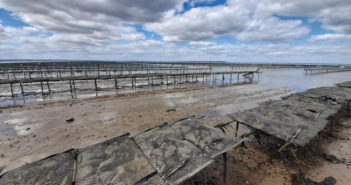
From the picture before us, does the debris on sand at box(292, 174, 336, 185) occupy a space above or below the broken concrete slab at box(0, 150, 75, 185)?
below

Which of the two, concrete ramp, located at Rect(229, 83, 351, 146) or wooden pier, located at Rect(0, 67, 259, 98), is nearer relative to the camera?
concrete ramp, located at Rect(229, 83, 351, 146)

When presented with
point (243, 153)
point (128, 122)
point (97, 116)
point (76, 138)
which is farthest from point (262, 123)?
point (97, 116)

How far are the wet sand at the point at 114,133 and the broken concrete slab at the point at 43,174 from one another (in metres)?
3.06

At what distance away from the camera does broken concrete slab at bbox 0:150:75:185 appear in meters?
2.52

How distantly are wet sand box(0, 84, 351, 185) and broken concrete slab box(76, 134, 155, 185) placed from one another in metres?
2.07

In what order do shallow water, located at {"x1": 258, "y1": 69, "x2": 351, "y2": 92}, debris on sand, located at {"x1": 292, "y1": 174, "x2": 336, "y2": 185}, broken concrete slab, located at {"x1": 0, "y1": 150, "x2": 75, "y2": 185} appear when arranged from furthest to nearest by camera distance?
shallow water, located at {"x1": 258, "y1": 69, "x2": 351, "y2": 92}, debris on sand, located at {"x1": 292, "y1": 174, "x2": 336, "y2": 185}, broken concrete slab, located at {"x1": 0, "y1": 150, "x2": 75, "y2": 185}

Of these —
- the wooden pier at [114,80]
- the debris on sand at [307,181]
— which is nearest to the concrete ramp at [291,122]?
the debris on sand at [307,181]

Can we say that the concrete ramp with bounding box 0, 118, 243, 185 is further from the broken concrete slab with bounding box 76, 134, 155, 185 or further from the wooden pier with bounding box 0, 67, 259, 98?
the wooden pier with bounding box 0, 67, 259, 98

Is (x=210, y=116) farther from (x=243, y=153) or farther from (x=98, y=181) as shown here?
(x=98, y=181)

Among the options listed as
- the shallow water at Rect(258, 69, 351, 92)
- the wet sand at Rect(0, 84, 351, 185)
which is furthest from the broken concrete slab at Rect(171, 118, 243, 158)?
the shallow water at Rect(258, 69, 351, 92)

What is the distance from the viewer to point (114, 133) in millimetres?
7750

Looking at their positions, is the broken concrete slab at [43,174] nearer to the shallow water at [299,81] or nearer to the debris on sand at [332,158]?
the debris on sand at [332,158]

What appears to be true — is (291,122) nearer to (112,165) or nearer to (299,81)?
(112,165)

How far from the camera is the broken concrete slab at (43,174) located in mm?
2518
